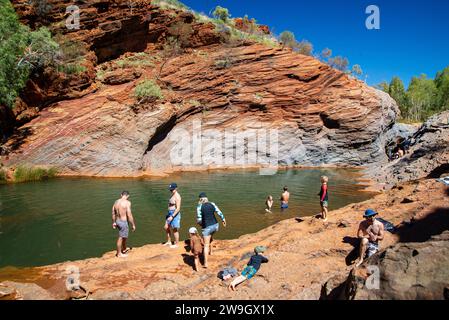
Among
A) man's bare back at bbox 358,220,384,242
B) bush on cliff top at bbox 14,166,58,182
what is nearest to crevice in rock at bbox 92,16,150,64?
bush on cliff top at bbox 14,166,58,182

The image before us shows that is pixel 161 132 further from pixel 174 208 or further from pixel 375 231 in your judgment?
pixel 375 231

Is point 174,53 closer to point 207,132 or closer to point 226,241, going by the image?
point 207,132

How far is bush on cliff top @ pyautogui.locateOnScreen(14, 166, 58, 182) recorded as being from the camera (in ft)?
70.3

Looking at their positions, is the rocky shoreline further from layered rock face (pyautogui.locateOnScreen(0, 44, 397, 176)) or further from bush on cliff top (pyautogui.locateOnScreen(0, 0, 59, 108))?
bush on cliff top (pyautogui.locateOnScreen(0, 0, 59, 108))

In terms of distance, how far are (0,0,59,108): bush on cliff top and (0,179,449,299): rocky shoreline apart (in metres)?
19.2

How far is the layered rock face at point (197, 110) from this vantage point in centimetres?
2533

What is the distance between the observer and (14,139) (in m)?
24.2

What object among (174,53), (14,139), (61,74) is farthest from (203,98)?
(14,139)

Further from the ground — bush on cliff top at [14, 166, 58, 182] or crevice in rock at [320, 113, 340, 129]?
crevice in rock at [320, 113, 340, 129]

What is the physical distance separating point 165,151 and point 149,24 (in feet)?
43.8

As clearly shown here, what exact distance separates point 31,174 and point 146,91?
11.3 m

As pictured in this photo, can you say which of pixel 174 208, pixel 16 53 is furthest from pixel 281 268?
pixel 16 53

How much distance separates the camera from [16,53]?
23328 millimetres

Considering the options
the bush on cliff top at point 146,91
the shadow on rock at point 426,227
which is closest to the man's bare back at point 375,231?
the shadow on rock at point 426,227
